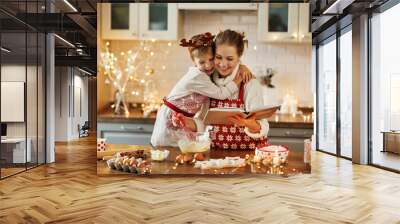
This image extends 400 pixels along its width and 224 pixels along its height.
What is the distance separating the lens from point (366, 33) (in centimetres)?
572

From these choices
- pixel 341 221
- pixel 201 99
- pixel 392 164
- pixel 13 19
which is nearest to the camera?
pixel 341 221

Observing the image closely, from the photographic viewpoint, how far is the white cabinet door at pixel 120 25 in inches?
161

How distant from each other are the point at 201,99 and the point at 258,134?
2.38 feet

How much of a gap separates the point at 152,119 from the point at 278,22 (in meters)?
1.72

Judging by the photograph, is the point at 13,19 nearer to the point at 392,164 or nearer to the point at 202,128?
the point at 202,128

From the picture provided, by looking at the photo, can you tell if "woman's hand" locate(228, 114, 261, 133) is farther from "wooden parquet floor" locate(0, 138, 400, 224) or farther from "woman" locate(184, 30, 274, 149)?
"wooden parquet floor" locate(0, 138, 400, 224)

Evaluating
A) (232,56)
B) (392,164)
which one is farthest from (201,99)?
(392,164)

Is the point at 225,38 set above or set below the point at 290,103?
above

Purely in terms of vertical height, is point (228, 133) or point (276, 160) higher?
point (228, 133)

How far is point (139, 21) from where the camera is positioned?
13.5 ft

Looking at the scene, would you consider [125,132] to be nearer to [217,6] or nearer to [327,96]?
[217,6]

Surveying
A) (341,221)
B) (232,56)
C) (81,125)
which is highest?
(232,56)

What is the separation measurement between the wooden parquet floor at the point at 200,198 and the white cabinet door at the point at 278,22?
157 cm

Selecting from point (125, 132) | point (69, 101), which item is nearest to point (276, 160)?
point (125, 132)
